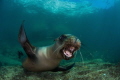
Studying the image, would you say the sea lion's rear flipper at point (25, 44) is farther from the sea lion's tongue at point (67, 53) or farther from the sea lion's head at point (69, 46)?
the sea lion's tongue at point (67, 53)

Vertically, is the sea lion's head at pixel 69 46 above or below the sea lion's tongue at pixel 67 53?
above

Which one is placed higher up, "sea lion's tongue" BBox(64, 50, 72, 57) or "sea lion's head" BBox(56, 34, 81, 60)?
"sea lion's head" BBox(56, 34, 81, 60)

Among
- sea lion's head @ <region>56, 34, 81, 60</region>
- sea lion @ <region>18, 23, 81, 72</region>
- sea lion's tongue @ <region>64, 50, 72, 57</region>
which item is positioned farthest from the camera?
sea lion @ <region>18, 23, 81, 72</region>

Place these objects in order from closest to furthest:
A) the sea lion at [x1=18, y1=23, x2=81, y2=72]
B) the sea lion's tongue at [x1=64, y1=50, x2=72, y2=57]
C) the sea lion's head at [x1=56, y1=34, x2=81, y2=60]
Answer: the sea lion's head at [x1=56, y1=34, x2=81, y2=60]
the sea lion's tongue at [x1=64, y1=50, x2=72, y2=57]
the sea lion at [x1=18, y1=23, x2=81, y2=72]

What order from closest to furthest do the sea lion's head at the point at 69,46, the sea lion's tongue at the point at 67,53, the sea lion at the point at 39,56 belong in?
1. the sea lion's head at the point at 69,46
2. the sea lion's tongue at the point at 67,53
3. the sea lion at the point at 39,56

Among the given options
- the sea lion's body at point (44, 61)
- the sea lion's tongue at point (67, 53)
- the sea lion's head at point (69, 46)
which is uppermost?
the sea lion's head at point (69, 46)

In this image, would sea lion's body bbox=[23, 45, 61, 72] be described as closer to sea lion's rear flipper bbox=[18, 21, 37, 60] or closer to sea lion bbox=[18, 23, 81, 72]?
sea lion bbox=[18, 23, 81, 72]

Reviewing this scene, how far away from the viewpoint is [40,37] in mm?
21656

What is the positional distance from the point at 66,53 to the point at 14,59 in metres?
8.10

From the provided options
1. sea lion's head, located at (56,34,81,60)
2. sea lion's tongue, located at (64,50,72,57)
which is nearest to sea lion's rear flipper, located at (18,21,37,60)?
sea lion's head, located at (56,34,81,60)

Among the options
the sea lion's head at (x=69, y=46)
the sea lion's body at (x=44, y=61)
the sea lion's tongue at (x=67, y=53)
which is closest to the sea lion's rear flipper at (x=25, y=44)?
the sea lion's body at (x=44, y=61)

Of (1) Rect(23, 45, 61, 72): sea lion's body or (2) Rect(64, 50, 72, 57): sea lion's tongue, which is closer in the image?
(2) Rect(64, 50, 72, 57): sea lion's tongue

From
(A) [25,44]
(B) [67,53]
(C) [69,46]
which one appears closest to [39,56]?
(A) [25,44]

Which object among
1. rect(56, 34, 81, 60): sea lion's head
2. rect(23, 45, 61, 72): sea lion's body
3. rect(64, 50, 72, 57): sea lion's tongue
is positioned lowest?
rect(23, 45, 61, 72): sea lion's body
